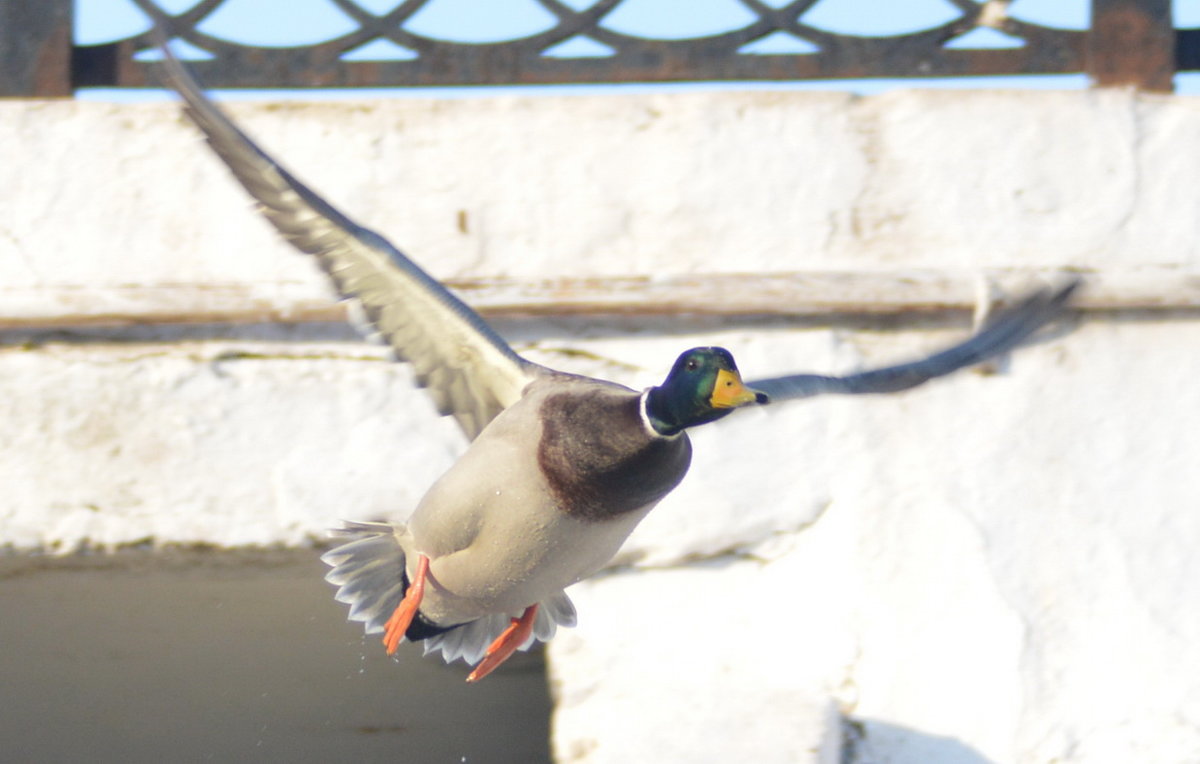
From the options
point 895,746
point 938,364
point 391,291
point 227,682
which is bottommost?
point 227,682

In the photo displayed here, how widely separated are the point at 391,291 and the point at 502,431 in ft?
1.18

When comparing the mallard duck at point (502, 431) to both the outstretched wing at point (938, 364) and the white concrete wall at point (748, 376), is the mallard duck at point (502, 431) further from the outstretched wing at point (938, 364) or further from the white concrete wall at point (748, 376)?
the white concrete wall at point (748, 376)

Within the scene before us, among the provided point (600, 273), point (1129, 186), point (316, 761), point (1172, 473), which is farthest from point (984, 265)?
point (316, 761)

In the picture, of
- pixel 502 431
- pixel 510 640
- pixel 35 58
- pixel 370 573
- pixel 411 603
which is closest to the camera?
pixel 502 431

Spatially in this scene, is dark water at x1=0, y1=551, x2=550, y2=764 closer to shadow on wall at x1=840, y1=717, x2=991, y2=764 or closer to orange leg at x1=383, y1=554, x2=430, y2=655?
orange leg at x1=383, y1=554, x2=430, y2=655

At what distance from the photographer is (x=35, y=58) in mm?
3289

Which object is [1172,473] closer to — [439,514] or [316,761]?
[439,514]

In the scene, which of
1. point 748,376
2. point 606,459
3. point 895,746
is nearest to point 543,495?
point 606,459

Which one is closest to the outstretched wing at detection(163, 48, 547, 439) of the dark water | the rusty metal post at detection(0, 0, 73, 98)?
the dark water

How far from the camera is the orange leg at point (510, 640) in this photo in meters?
2.65

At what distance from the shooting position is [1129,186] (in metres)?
3.19

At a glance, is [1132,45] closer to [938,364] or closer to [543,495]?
[938,364]

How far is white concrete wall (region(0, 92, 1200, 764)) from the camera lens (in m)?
2.95

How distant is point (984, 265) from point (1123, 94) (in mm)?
524
